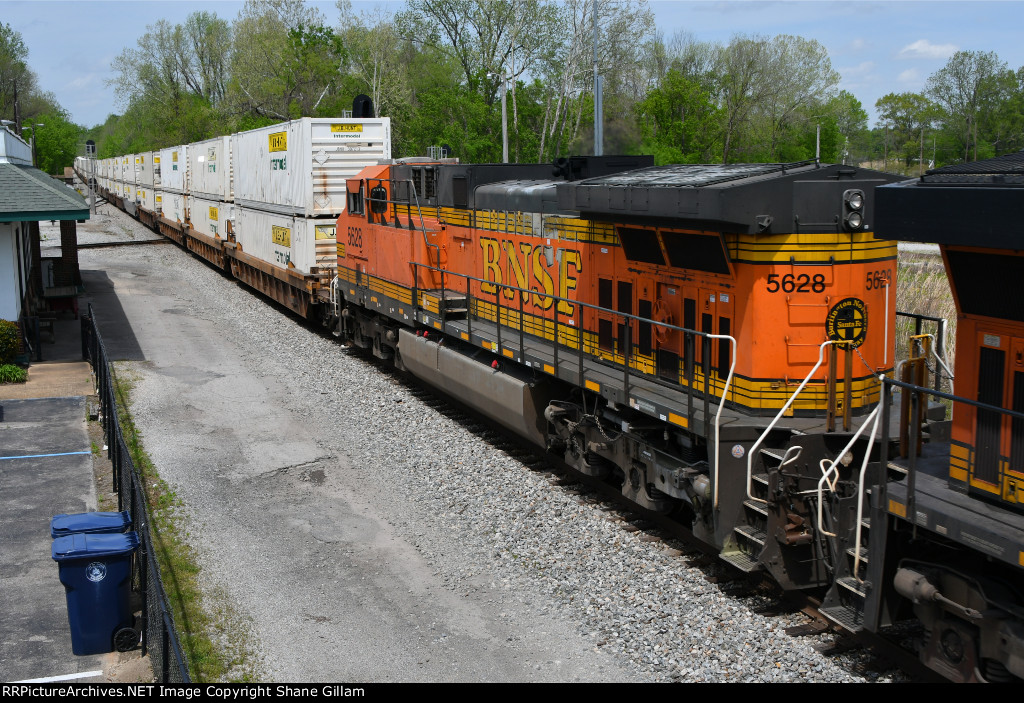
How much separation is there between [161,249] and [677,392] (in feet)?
118

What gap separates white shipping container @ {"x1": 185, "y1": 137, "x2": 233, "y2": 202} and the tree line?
7.41 m

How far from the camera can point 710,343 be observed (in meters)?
8.64

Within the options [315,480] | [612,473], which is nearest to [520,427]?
[612,473]

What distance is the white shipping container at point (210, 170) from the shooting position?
99.8ft

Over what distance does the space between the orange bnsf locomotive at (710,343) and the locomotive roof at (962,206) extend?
6.33 ft

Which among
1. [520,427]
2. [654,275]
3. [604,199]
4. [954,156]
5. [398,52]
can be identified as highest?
[398,52]

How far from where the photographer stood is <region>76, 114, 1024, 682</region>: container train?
6094 millimetres

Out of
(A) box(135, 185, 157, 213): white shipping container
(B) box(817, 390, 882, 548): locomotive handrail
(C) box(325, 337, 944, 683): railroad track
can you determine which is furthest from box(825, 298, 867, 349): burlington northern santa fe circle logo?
(A) box(135, 185, 157, 213): white shipping container

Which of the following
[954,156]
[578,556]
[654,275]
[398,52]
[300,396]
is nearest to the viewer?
[578,556]

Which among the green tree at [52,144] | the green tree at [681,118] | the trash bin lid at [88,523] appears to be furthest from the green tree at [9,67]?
the trash bin lid at [88,523]

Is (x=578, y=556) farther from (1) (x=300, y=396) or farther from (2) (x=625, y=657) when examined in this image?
(1) (x=300, y=396)

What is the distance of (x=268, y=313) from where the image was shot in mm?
25422

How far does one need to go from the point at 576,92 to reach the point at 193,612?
45894 millimetres

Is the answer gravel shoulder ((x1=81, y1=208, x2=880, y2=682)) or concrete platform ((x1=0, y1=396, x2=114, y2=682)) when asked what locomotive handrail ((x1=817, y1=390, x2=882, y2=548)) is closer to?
gravel shoulder ((x1=81, y1=208, x2=880, y2=682))
